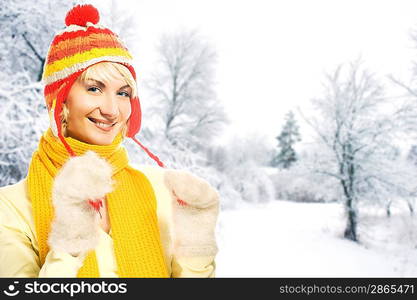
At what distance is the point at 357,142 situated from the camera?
10.8 metres

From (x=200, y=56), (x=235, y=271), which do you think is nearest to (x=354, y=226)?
(x=235, y=271)

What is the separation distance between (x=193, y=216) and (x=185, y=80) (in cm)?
906

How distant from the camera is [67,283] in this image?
0.73 metres

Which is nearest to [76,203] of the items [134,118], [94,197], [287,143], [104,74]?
[94,197]

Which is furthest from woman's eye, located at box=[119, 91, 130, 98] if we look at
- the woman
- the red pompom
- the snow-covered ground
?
the snow-covered ground

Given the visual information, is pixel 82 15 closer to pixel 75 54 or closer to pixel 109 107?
pixel 75 54

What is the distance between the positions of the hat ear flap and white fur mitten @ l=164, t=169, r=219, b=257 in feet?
1.42

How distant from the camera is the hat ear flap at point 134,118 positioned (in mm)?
1192

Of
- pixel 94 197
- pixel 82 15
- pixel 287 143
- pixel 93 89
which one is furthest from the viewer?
pixel 287 143

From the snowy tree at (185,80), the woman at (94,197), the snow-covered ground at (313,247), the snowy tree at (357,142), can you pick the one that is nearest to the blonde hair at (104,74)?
the woman at (94,197)

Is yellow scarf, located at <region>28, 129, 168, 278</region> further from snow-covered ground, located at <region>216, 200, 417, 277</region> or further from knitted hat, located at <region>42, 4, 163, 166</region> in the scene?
snow-covered ground, located at <region>216, 200, 417, 277</region>

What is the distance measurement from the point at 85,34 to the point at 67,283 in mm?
848

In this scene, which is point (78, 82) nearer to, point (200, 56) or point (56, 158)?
point (56, 158)

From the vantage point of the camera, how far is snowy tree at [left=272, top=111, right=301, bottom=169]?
3467cm
